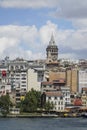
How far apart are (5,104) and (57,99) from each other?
9.10m

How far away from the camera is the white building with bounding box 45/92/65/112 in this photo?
85.2 metres

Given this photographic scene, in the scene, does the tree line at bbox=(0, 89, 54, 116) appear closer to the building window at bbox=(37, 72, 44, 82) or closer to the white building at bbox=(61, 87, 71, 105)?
the white building at bbox=(61, 87, 71, 105)

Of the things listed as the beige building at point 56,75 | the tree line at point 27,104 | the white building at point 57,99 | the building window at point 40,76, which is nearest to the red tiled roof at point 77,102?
the white building at point 57,99

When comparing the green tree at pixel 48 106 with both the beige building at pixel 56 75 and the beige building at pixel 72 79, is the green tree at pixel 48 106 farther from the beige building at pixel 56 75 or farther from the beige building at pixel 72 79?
the beige building at pixel 56 75

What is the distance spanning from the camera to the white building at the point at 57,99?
280 ft

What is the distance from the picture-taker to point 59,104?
8612cm

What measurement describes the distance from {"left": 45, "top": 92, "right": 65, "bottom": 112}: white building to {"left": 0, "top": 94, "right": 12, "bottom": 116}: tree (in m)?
6.04

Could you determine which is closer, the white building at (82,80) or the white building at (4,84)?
the white building at (4,84)

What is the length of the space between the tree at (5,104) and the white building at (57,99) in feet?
19.8

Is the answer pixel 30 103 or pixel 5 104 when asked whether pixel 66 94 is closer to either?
pixel 30 103

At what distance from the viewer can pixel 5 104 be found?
78.9 metres

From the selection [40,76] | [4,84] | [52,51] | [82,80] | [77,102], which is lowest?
[77,102]

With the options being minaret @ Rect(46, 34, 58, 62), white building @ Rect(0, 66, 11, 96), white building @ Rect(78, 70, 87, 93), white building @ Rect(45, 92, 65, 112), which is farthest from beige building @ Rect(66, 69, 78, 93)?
minaret @ Rect(46, 34, 58, 62)

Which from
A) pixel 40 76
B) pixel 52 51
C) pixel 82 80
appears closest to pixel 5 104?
pixel 40 76
